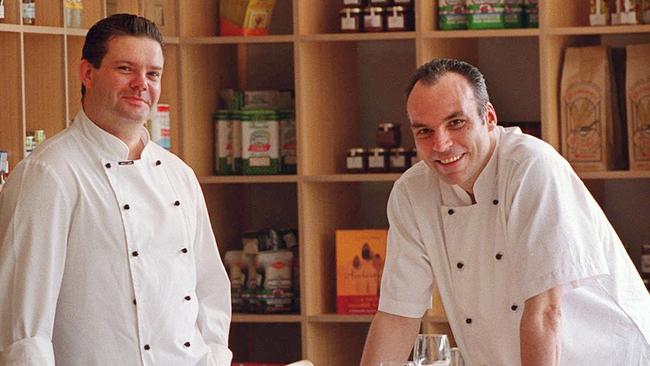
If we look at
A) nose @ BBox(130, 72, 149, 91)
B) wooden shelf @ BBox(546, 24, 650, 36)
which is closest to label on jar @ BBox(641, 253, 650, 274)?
wooden shelf @ BBox(546, 24, 650, 36)

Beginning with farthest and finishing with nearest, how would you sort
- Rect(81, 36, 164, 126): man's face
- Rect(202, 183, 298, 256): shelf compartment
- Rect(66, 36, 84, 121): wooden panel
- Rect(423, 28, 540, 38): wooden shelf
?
Rect(202, 183, 298, 256): shelf compartment < Rect(423, 28, 540, 38): wooden shelf < Rect(66, 36, 84, 121): wooden panel < Rect(81, 36, 164, 126): man's face

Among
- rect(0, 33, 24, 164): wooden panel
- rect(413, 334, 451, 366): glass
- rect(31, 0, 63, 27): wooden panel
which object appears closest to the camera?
rect(413, 334, 451, 366): glass

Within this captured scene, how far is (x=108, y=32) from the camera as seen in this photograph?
2859 mm

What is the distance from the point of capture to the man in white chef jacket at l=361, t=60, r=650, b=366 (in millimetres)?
2447

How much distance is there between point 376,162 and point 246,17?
28.7 inches

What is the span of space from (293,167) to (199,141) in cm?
37

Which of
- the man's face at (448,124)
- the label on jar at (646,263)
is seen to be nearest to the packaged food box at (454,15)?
the label on jar at (646,263)

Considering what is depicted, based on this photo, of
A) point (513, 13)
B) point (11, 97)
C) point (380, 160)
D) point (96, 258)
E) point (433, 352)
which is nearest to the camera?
point (433, 352)

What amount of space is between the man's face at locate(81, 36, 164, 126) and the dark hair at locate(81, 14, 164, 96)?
10 millimetres

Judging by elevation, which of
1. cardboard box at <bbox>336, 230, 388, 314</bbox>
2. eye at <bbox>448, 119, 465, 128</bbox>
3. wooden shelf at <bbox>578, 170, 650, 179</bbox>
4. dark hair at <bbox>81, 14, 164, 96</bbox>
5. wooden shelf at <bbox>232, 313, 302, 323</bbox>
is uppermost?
dark hair at <bbox>81, 14, 164, 96</bbox>

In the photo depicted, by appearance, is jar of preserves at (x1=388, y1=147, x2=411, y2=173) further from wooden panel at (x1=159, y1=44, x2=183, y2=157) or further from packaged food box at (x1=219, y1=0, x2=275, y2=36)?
wooden panel at (x1=159, y1=44, x2=183, y2=157)

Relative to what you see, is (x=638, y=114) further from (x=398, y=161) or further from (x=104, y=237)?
(x=104, y=237)

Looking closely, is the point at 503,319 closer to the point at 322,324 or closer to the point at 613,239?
the point at 613,239

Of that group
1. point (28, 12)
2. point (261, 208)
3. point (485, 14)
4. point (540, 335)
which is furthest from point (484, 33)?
point (540, 335)
